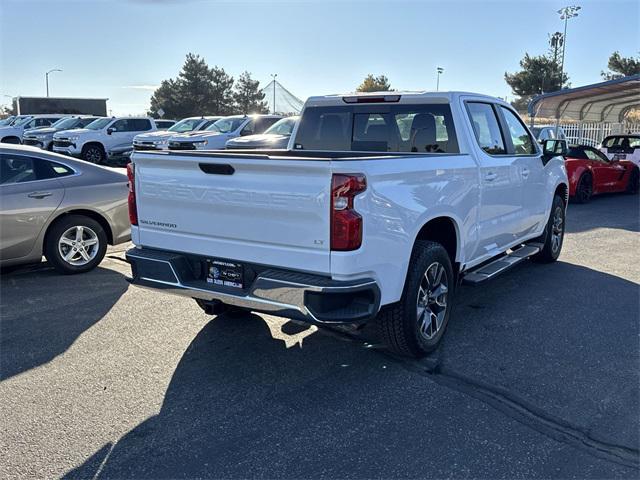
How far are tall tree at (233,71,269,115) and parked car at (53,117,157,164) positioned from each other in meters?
54.5

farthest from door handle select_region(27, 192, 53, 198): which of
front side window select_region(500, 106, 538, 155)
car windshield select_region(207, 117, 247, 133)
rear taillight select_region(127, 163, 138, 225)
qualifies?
car windshield select_region(207, 117, 247, 133)

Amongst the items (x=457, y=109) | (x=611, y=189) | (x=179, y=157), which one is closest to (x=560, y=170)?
(x=457, y=109)

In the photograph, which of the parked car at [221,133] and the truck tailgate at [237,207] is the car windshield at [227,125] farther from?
the truck tailgate at [237,207]

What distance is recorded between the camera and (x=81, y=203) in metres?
6.57

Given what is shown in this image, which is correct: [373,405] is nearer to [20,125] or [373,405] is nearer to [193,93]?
[20,125]

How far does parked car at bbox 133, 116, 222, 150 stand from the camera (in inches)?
704

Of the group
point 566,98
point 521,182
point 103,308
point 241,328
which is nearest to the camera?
point 241,328

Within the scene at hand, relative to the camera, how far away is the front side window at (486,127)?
528cm

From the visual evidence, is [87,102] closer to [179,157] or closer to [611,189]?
[611,189]

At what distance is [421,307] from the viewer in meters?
4.27

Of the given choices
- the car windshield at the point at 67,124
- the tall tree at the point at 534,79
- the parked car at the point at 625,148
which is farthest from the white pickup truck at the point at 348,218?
the tall tree at the point at 534,79

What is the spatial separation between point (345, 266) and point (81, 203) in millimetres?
4331

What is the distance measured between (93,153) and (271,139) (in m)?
10.2

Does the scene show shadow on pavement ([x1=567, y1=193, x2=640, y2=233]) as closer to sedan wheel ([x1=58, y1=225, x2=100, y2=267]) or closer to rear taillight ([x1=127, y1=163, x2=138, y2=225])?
sedan wheel ([x1=58, y1=225, x2=100, y2=267])
